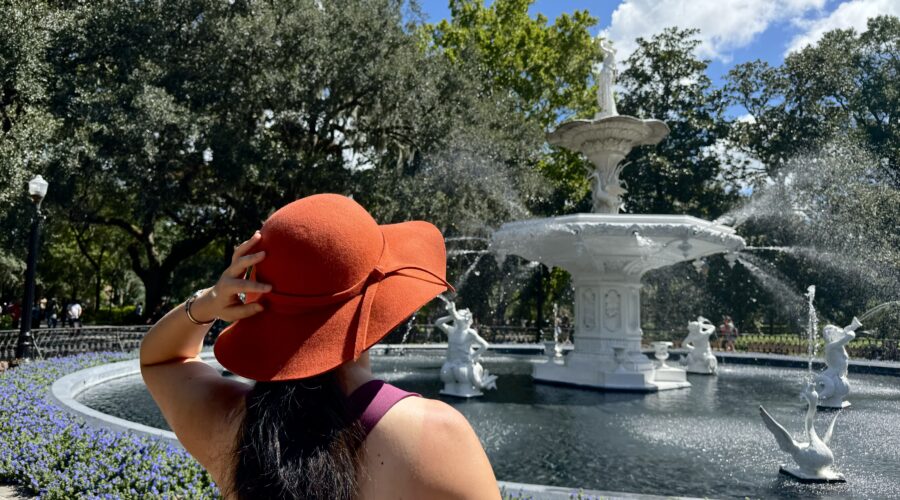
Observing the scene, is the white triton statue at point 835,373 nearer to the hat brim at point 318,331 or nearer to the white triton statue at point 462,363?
the white triton statue at point 462,363

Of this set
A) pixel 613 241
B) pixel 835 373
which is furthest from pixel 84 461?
pixel 835 373

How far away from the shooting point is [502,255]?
13344 millimetres

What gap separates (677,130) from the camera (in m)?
31.1

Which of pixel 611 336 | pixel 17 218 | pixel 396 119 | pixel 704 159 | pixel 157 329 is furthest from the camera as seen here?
pixel 704 159

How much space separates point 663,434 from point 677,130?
85.1ft

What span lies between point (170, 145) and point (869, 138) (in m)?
31.1

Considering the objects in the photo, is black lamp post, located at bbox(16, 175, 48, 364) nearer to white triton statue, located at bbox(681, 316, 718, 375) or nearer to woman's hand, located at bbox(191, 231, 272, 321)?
woman's hand, located at bbox(191, 231, 272, 321)

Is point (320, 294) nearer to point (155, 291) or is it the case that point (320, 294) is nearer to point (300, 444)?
point (300, 444)

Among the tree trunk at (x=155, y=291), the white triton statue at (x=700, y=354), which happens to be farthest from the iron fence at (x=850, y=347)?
the tree trunk at (x=155, y=291)

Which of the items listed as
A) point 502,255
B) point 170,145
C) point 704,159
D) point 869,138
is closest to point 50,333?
point 170,145

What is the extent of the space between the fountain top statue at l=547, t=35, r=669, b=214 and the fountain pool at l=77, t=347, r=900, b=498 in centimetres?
411

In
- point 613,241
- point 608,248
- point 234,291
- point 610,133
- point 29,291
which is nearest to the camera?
point 234,291

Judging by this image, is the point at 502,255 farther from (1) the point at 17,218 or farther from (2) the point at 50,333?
(1) the point at 17,218

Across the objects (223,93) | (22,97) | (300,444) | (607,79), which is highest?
(223,93)
